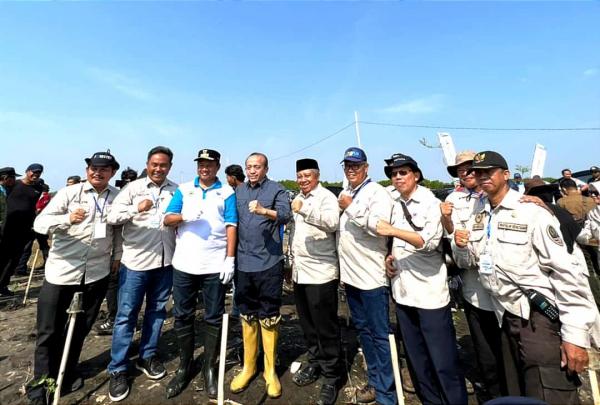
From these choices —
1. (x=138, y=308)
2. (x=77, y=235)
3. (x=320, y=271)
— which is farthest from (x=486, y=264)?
(x=77, y=235)

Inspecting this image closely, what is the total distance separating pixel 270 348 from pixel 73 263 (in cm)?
260

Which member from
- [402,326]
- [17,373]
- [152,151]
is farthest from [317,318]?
[17,373]

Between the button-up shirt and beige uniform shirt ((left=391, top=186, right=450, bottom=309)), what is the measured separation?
137 cm

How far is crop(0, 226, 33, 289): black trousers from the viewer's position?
271 inches

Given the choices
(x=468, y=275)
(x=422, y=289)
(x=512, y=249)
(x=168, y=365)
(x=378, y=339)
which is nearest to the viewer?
(x=512, y=249)

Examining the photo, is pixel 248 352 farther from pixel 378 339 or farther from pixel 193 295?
pixel 378 339

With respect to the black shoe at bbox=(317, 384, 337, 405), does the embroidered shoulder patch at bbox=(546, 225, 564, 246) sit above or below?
above

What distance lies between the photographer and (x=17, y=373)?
396 centimetres

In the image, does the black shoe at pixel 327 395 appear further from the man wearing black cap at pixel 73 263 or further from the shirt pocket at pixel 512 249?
the man wearing black cap at pixel 73 263

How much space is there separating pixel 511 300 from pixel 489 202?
85 centimetres

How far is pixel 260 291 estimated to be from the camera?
3.51 metres

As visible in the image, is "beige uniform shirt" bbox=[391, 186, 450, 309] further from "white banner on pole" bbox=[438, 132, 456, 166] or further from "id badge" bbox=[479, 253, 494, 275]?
"white banner on pole" bbox=[438, 132, 456, 166]

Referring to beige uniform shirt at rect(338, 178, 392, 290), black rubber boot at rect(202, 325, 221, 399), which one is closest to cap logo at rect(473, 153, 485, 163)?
beige uniform shirt at rect(338, 178, 392, 290)

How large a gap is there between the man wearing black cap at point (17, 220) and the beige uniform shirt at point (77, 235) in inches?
198
